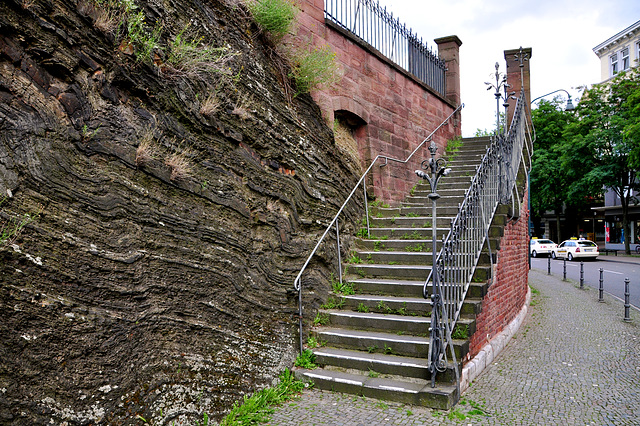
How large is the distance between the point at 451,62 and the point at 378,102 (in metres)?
5.80

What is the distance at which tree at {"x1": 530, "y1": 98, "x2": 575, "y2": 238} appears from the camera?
107 feet

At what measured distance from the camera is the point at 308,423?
4512 millimetres

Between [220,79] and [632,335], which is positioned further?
[632,335]

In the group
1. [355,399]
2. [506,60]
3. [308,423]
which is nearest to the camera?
[308,423]

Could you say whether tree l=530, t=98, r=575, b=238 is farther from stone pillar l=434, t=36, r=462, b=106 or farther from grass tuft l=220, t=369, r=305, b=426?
grass tuft l=220, t=369, r=305, b=426

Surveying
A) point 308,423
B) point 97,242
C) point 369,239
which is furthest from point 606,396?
point 97,242

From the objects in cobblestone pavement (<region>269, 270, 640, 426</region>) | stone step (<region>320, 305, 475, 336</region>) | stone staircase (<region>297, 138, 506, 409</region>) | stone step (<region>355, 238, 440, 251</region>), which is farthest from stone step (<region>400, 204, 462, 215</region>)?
stone step (<region>320, 305, 475, 336</region>)

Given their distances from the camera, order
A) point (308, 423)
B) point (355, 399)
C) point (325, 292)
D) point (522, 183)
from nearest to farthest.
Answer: point (308, 423), point (355, 399), point (325, 292), point (522, 183)

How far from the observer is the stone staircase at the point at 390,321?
520cm

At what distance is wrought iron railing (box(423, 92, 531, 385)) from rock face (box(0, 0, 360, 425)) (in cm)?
181

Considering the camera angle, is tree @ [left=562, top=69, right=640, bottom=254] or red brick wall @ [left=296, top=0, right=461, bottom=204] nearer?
red brick wall @ [left=296, top=0, right=461, bottom=204]

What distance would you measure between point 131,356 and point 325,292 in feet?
11.2

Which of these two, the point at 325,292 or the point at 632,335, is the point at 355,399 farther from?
the point at 632,335

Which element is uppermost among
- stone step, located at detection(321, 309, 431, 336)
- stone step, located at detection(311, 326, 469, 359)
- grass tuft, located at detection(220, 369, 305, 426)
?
stone step, located at detection(321, 309, 431, 336)
